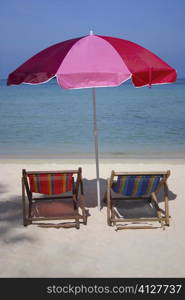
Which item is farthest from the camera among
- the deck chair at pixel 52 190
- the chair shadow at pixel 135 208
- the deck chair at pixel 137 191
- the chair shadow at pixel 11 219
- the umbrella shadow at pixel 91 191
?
the umbrella shadow at pixel 91 191

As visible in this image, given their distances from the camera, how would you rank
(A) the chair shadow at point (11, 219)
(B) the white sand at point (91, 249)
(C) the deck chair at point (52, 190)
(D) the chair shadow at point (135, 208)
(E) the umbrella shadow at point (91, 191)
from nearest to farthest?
(B) the white sand at point (91, 249) → (A) the chair shadow at point (11, 219) → (C) the deck chair at point (52, 190) → (D) the chair shadow at point (135, 208) → (E) the umbrella shadow at point (91, 191)

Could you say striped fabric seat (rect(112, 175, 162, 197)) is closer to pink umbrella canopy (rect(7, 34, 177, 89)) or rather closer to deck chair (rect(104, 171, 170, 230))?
deck chair (rect(104, 171, 170, 230))

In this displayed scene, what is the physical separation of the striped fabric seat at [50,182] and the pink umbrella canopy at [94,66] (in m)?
Answer: 1.18

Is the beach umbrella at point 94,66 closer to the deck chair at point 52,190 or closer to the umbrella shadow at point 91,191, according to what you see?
the deck chair at point 52,190

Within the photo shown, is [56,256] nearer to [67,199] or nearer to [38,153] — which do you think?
[67,199]

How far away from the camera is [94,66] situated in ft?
14.4

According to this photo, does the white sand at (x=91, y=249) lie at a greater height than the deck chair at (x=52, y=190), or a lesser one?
lesser

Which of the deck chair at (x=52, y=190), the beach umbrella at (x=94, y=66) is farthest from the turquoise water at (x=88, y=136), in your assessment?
the beach umbrella at (x=94, y=66)

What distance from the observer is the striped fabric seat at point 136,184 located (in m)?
4.98

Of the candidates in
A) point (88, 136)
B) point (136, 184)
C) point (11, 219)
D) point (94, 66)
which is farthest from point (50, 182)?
point (88, 136)

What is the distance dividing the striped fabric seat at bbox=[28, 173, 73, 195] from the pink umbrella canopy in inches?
46.4

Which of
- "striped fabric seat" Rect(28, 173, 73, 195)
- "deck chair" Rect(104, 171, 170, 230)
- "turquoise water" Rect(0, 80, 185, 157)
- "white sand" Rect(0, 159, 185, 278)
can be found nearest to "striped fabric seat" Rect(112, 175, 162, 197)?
"deck chair" Rect(104, 171, 170, 230)

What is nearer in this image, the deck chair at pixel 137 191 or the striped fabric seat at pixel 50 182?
the deck chair at pixel 137 191

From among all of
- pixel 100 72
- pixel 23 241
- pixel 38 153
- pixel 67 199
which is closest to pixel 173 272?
pixel 23 241
